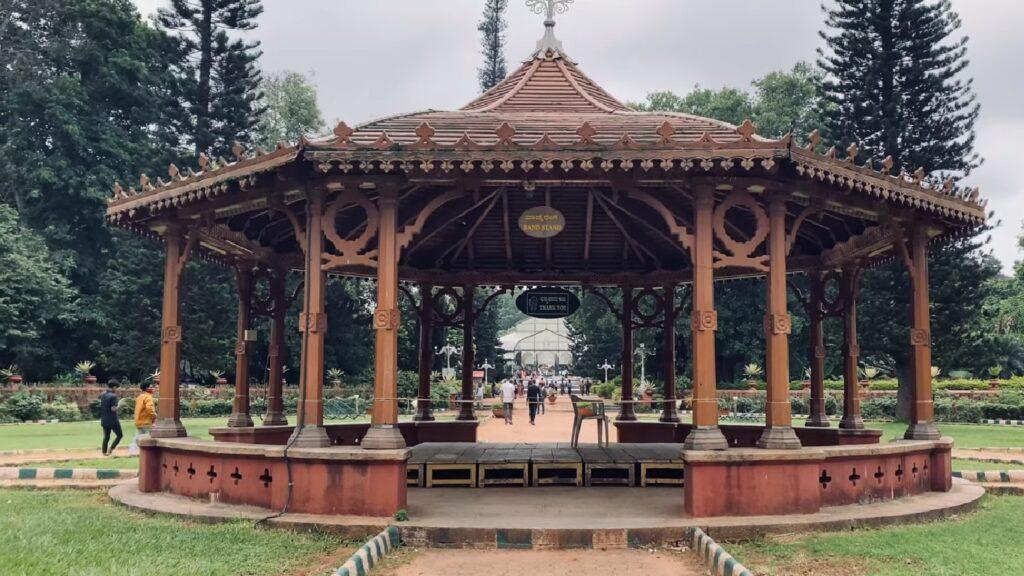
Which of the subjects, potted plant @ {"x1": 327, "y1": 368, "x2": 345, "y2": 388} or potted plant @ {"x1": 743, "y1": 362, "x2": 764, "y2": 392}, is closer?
potted plant @ {"x1": 743, "y1": 362, "x2": 764, "y2": 392}

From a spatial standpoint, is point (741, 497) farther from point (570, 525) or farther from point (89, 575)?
point (89, 575)

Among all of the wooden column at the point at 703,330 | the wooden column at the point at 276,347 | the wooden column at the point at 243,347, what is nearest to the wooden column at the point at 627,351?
the wooden column at the point at 276,347

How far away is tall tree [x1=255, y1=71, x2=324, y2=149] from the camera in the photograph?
5144cm

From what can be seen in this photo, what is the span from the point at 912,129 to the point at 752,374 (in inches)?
674

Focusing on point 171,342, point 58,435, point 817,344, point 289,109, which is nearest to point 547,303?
point 817,344

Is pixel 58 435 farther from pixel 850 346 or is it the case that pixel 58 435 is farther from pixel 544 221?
pixel 850 346

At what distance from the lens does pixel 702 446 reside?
8.38 m

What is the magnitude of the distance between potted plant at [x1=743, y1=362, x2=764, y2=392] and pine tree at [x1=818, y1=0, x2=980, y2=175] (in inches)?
530

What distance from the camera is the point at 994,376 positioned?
45938 mm

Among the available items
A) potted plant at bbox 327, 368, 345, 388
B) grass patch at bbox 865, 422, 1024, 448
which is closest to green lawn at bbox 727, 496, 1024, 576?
grass patch at bbox 865, 422, 1024, 448

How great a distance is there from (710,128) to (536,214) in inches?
94.9

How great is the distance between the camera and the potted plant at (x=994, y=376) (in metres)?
37.0

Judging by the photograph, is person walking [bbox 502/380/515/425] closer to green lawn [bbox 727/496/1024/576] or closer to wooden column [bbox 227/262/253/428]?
wooden column [bbox 227/262/253/428]

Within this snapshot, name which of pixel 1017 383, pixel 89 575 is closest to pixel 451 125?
pixel 89 575
